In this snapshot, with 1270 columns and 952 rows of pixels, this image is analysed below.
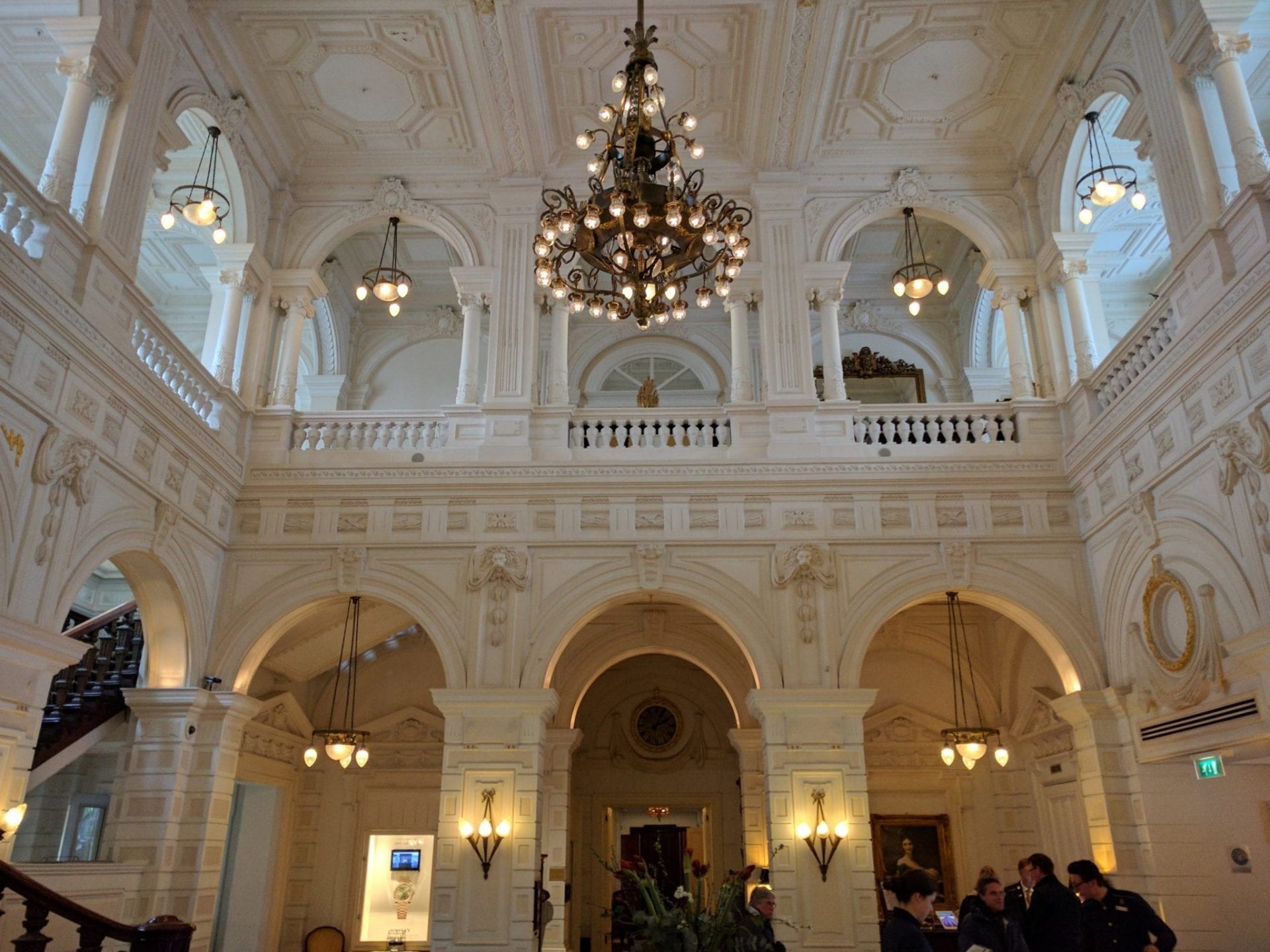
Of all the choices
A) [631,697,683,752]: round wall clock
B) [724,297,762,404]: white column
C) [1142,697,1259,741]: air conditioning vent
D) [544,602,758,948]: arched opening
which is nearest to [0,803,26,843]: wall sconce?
[544,602,758,948]: arched opening

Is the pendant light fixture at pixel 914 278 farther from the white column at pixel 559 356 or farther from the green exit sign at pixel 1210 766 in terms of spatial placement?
the green exit sign at pixel 1210 766

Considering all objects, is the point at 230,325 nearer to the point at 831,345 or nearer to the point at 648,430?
the point at 648,430

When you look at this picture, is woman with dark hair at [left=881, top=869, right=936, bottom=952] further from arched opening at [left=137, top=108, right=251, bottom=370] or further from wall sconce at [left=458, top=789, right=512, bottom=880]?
arched opening at [left=137, top=108, right=251, bottom=370]

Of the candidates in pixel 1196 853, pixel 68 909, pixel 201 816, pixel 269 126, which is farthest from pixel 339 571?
pixel 1196 853

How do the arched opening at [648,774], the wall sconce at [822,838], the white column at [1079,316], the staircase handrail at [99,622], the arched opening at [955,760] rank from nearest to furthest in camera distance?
1. the wall sconce at [822,838]
2. the staircase handrail at [99,622]
3. the white column at [1079,316]
4. the arched opening at [955,760]
5. the arched opening at [648,774]

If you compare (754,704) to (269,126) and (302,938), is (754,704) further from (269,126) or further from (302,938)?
(269,126)

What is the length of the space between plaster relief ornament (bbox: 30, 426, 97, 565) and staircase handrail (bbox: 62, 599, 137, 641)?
2.89m

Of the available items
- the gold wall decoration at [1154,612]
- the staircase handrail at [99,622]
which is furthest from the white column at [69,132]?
the gold wall decoration at [1154,612]

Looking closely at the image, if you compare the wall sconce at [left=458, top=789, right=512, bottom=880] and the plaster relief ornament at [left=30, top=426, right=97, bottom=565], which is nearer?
the plaster relief ornament at [left=30, top=426, right=97, bottom=565]

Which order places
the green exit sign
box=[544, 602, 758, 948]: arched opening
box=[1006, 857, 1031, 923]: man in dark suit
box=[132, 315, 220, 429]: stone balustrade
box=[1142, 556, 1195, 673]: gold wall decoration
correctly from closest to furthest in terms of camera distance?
box=[1006, 857, 1031, 923]: man in dark suit
the green exit sign
box=[1142, 556, 1195, 673]: gold wall decoration
box=[132, 315, 220, 429]: stone balustrade
box=[544, 602, 758, 948]: arched opening

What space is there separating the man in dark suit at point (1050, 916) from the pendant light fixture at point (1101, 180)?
268 inches

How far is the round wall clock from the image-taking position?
15891 mm

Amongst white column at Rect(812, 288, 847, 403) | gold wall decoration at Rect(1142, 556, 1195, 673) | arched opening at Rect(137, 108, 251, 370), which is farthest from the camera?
white column at Rect(812, 288, 847, 403)

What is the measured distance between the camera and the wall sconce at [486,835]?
386 inches
